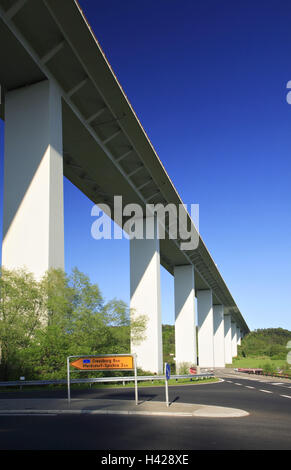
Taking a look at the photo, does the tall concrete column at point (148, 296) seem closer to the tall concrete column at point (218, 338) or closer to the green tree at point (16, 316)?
the green tree at point (16, 316)

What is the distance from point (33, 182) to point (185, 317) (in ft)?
110

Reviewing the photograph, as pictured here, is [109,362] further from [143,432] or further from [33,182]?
[33,182]

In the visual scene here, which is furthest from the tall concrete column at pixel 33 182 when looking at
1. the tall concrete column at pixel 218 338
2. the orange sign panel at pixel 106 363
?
the tall concrete column at pixel 218 338

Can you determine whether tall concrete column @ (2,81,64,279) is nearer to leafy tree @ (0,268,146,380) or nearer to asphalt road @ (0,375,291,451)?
leafy tree @ (0,268,146,380)

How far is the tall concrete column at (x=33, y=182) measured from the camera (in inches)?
709

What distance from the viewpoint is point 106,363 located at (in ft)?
41.3

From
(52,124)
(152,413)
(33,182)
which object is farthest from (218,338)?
(152,413)

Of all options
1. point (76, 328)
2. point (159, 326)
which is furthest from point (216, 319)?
point (76, 328)

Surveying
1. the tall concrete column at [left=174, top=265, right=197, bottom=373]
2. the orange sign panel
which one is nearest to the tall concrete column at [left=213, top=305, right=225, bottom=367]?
the tall concrete column at [left=174, top=265, right=197, bottom=373]

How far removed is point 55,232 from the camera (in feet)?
60.1

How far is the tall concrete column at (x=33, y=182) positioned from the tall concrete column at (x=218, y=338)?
64702mm

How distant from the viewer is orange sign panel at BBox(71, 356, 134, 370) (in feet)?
40.9

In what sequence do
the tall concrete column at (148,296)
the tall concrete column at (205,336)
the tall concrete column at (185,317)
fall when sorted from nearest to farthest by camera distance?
the tall concrete column at (148,296) < the tall concrete column at (185,317) < the tall concrete column at (205,336)
